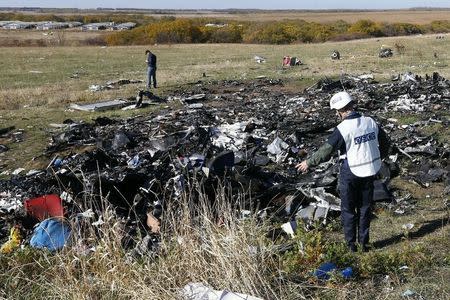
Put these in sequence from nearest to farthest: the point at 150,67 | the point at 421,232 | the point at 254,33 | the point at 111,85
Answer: the point at 421,232 < the point at 150,67 < the point at 111,85 < the point at 254,33

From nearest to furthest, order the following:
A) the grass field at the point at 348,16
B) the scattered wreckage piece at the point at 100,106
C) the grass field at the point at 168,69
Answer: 1. the scattered wreckage piece at the point at 100,106
2. the grass field at the point at 168,69
3. the grass field at the point at 348,16

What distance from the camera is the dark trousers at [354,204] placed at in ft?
17.5

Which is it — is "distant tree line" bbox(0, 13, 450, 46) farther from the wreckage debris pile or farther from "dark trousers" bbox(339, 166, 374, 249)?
"dark trousers" bbox(339, 166, 374, 249)

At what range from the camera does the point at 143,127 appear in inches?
482

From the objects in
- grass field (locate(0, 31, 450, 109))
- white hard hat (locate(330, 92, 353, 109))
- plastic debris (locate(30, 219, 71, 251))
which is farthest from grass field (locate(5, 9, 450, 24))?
plastic debris (locate(30, 219, 71, 251))

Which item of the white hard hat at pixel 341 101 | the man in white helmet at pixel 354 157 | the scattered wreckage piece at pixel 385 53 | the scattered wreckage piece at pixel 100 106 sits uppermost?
the white hard hat at pixel 341 101

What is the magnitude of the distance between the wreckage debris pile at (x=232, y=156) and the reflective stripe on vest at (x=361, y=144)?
112 centimetres

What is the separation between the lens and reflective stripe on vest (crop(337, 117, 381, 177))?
512cm

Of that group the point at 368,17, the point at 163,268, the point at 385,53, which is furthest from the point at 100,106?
the point at 368,17

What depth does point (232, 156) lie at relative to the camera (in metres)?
7.55

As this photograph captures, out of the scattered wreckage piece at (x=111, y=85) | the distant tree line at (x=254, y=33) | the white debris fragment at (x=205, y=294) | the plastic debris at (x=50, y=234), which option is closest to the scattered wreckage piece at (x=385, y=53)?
the scattered wreckage piece at (x=111, y=85)

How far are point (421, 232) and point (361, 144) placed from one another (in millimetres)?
1439

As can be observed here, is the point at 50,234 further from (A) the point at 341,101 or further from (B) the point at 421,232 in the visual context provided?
(B) the point at 421,232

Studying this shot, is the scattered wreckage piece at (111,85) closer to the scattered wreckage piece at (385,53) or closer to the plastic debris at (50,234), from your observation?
the scattered wreckage piece at (385,53)
